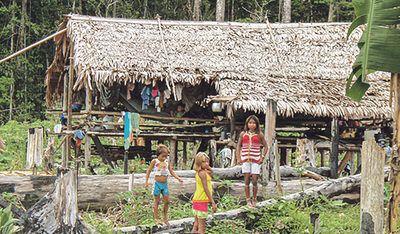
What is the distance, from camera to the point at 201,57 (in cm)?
1093

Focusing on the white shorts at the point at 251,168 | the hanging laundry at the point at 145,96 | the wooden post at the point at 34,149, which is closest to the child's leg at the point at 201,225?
the white shorts at the point at 251,168

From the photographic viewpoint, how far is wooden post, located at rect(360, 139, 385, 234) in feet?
14.5

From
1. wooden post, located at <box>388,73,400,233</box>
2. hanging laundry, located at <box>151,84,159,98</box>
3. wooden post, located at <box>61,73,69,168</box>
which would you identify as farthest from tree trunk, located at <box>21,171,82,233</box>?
wooden post, located at <box>61,73,69,168</box>

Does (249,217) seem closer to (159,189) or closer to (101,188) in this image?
(159,189)

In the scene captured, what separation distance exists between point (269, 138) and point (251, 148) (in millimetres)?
961

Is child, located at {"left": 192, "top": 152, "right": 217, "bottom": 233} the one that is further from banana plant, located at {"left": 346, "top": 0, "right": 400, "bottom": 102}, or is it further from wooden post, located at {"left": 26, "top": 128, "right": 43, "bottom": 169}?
wooden post, located at {"left": 26, "top": 128, "right": 43, "bottom": 169}

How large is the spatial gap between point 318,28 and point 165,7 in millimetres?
14486

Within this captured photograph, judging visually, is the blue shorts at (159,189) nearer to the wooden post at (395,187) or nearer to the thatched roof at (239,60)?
the wooden post at (395,187)

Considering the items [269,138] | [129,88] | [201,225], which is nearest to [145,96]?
[129,88]

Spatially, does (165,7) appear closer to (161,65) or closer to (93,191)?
(161,65)

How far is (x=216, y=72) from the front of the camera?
10.5 m

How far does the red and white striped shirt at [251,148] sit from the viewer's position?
6523 mm

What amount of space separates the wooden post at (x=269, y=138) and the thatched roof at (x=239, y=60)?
1.84 meters

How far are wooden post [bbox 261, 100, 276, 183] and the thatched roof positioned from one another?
184 centimetres
